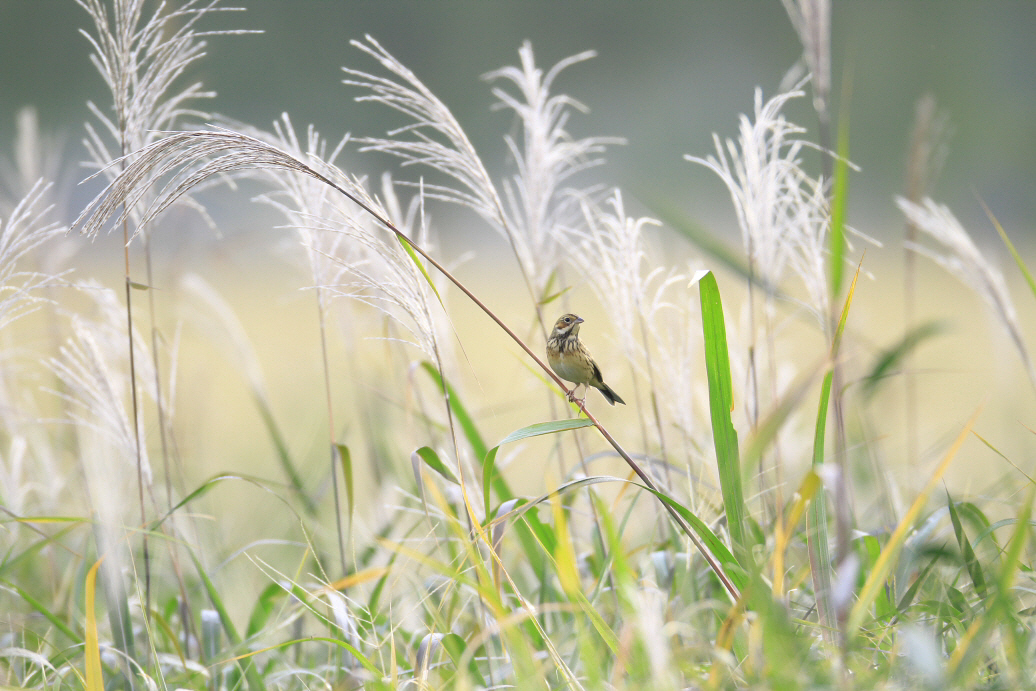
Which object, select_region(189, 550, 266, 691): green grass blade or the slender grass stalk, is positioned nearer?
the slender grass stalk

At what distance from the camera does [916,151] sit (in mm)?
1395

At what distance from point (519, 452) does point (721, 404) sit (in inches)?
26.9

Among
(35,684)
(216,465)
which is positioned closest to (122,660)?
(35,684)

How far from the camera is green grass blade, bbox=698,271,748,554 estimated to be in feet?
2.74

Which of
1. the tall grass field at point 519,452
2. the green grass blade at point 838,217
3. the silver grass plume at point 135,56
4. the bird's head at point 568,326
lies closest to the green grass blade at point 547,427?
the tall grass field at point 519,452

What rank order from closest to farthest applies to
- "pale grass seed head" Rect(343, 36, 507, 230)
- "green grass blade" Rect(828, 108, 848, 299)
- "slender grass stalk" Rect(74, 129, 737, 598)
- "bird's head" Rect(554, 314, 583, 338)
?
1. "green grass blade" Rect(828, 108, 848, 299)
2. "slender grass stalk" Rect(74, 129, 737, 598)
3. "pale grass seed head" Rect(343, 36, 507, 230)
4. "bird's head" Rect(554, 314, 583, 338)

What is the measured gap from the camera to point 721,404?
0.86 meters

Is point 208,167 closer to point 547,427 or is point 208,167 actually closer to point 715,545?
point 547,427

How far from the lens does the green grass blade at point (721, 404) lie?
0.84 metres

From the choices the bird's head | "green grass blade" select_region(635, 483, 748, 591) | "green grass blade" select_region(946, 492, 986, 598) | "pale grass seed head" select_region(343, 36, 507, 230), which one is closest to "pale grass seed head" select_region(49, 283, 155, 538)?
"pale grass seed head" select_region(343, 36, 507, 230)

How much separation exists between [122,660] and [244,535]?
0.90 meters

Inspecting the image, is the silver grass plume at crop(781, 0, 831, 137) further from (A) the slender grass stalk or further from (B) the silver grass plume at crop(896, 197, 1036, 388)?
(A) the slender grass stalk

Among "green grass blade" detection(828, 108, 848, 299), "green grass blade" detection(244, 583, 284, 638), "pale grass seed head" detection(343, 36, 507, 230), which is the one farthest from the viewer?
"green grass blade" detection(244, 583, 284, 638)

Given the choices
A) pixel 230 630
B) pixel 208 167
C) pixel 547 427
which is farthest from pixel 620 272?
pixel 230 630
